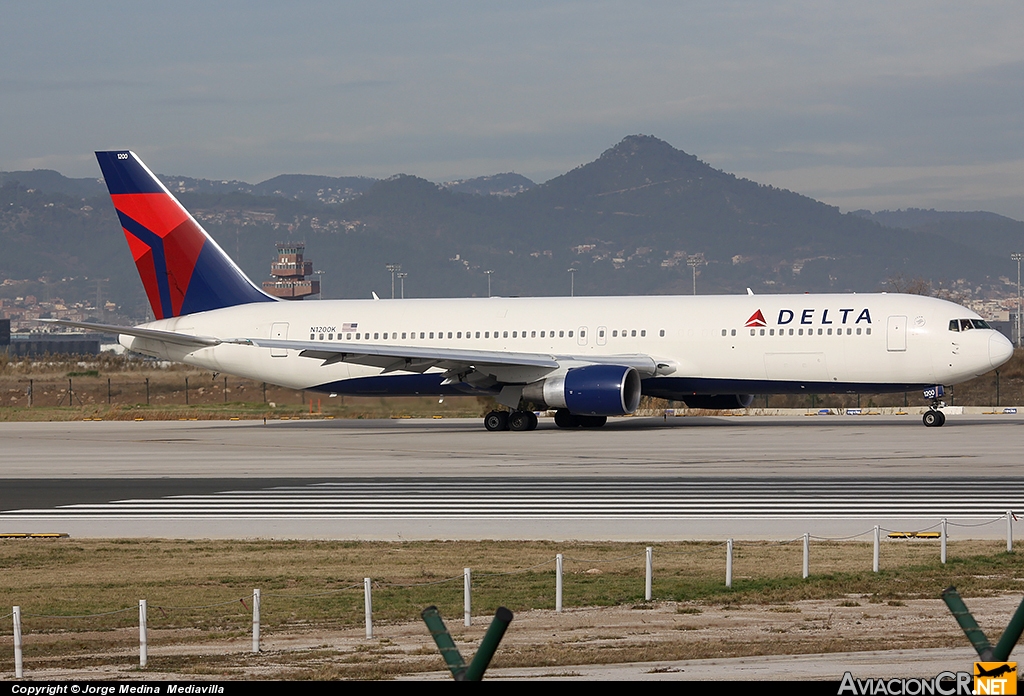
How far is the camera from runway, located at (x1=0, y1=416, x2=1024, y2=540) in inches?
923

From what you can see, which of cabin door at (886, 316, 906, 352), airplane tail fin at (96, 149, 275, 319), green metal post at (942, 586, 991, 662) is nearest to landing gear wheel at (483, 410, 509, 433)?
airplane tail fin at (96, 149, 275, 319)

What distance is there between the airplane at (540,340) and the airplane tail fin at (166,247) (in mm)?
57

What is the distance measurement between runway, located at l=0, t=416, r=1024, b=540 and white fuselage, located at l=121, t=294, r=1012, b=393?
7.72ft

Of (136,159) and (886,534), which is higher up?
(136,159)

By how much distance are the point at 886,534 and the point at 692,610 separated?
7338 millimetres

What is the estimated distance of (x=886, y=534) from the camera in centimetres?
2150

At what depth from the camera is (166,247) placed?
5306 cm

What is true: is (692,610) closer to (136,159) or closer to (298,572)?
(298,572)

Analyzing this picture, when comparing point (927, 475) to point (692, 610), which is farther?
point (927, 475)

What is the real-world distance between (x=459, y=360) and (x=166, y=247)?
14.8 m

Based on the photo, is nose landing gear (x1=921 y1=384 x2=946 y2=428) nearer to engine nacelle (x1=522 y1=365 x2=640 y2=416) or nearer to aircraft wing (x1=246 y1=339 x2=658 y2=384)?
aircraft wing (x1=246 y1=339 x2=658 y2=384)

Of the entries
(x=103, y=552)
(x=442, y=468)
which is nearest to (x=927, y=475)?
(x=442, y=468)

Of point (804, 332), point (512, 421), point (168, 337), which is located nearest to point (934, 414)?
point (804, 332)

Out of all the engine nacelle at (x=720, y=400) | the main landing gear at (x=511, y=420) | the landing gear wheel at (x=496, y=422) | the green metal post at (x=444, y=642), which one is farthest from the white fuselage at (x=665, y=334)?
the green metal post at (x=444, y=642)
